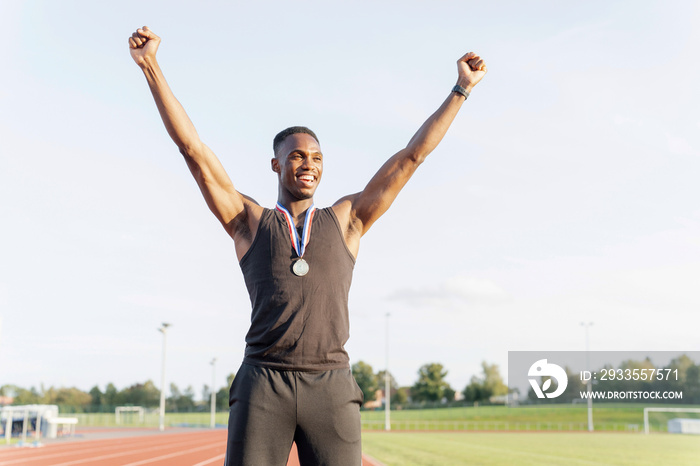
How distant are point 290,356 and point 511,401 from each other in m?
55.0

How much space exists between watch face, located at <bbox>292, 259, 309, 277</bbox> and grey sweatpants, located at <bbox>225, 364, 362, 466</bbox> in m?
0.35

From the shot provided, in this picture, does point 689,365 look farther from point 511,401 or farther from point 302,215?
point 302,215

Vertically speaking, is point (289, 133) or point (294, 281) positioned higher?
point (289, 133)

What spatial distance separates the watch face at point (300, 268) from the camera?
2.43 m

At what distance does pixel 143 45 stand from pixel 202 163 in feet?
1.93

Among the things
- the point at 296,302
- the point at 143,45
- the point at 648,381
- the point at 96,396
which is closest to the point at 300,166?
the point at 296,302

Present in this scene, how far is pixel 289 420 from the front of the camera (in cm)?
234

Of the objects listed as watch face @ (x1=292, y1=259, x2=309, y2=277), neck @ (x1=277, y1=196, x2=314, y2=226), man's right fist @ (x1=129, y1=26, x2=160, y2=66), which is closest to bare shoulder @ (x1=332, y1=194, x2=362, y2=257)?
neck @ (x1=277, y1=196, x2=314, y2=226)

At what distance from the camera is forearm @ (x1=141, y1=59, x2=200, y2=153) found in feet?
8.73

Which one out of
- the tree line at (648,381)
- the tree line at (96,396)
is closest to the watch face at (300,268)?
the tree line at (648,381)

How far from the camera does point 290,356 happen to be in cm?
237

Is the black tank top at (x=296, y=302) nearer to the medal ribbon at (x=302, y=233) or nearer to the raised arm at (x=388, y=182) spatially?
the medal ribbon at (x=302, y=233)

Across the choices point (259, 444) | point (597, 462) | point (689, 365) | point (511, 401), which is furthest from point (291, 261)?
point (689, 365)

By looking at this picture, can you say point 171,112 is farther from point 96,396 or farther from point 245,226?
point 96,396
